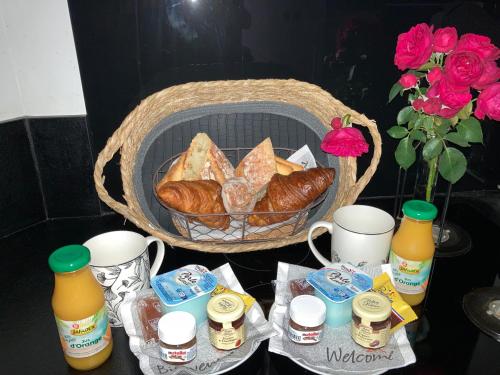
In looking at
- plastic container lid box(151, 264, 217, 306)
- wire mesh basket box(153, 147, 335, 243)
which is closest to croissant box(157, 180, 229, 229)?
wire mesh basket box(153, 147, 335, 243)

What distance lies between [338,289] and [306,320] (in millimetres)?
73

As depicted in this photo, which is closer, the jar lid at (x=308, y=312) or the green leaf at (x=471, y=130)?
the jar lid at (x=308, y=312)

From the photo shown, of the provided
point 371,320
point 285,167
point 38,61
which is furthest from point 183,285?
point 38,61

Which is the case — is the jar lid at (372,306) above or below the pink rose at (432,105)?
below

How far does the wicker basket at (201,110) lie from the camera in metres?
0.81

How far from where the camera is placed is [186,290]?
2.15 feet

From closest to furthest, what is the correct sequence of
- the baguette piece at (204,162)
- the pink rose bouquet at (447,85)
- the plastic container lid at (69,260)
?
the plastic container lid at (69,260) < the pink rose bouquet at (447,85) < the baguette piece at (204,162)

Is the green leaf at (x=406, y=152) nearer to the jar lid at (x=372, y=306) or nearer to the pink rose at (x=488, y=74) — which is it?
the pink rose at (x=488, y=74)

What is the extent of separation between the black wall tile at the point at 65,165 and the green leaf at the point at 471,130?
0.76 metres

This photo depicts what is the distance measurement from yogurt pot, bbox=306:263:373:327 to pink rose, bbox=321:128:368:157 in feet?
0.74

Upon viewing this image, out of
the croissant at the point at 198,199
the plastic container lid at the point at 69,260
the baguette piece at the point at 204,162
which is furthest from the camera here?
the baguette piece at the point at 204,162

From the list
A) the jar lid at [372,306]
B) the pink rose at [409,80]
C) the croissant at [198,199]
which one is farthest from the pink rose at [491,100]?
the croissant at [198,199]

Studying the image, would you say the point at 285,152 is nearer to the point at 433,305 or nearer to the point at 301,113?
the point at 301,113

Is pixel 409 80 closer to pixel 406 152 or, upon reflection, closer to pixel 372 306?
pixel 406 152
